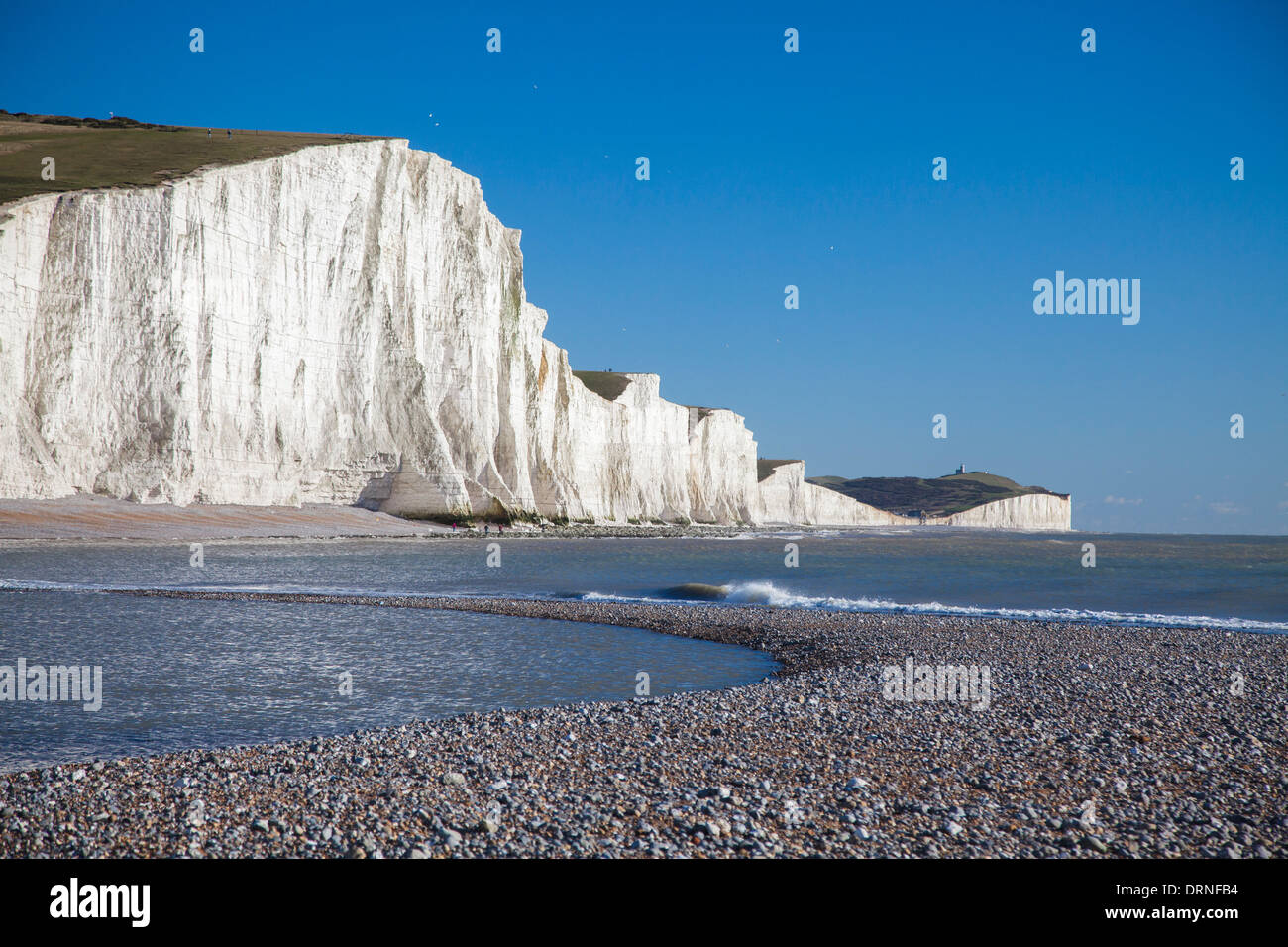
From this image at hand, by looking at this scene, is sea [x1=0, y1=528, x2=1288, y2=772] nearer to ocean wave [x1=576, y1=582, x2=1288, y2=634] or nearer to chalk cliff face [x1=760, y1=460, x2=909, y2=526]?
ocean wave [x1=576, y1=582, x2=1288, y2=634]

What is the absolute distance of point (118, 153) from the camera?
145 feet

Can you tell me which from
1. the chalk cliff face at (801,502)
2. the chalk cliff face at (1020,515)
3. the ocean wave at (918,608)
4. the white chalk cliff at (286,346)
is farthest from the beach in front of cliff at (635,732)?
the chalk cliff face at (1020,515)

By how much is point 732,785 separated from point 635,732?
63.4 inches

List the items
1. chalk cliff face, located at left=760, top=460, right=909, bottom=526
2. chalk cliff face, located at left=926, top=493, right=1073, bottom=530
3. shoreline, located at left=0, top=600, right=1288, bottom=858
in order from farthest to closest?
chalk cliff face, located at left=926, top=493, right=1073, bottom=530 < chalk cliff face, located at left=760, top=460, right=909, bottom=526 < shoreline, located at left=0, top=600, right=1288, bottom=858

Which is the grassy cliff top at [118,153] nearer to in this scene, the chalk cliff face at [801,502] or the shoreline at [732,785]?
the shoreline at [732,785]

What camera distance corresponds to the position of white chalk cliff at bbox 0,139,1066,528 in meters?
33.3

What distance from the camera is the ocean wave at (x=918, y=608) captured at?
1730 centimetres

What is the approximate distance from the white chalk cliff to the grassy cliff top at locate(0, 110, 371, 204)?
6.79ft

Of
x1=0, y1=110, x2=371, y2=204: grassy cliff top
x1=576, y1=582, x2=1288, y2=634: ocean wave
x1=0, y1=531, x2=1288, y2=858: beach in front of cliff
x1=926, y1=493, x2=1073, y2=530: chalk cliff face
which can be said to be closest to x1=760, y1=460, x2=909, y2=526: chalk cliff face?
x1=926, y1=493, x2=1073, y2=530: chalk cliff face

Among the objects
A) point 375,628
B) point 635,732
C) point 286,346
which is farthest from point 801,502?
point 635,732

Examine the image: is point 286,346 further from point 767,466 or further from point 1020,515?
point 1020,515

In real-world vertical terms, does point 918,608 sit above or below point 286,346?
below
